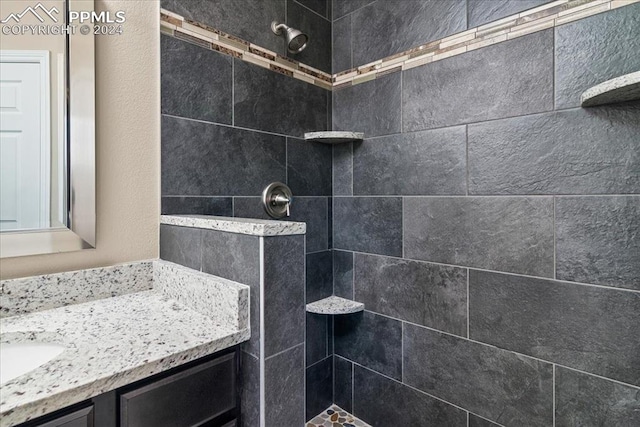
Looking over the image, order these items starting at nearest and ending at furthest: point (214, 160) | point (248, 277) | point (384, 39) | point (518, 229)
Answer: point (248, 277), point (518, 229), point (214, 160), point (384, 39)

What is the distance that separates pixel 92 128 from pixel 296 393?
1.09 meters

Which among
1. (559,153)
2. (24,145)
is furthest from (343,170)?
(24,145)

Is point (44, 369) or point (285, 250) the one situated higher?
point (285, 250)

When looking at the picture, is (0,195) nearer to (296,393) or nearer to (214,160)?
(214,160)

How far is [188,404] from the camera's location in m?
0.82

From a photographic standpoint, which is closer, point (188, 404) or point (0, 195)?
point (188, 404)

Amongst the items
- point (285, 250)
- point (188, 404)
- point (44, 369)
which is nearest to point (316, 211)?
point (285, 250)

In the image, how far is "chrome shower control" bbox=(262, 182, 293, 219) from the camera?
1.62 meters

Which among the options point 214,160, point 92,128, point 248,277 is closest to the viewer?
point 248,277

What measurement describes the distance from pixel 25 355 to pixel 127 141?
2.38ft

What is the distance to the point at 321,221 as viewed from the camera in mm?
1915

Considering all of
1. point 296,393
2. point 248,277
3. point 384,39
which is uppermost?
point 384,39

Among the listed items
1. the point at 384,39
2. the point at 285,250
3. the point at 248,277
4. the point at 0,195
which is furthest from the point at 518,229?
the point at 0,195

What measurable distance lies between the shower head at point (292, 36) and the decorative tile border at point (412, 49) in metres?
0.08
